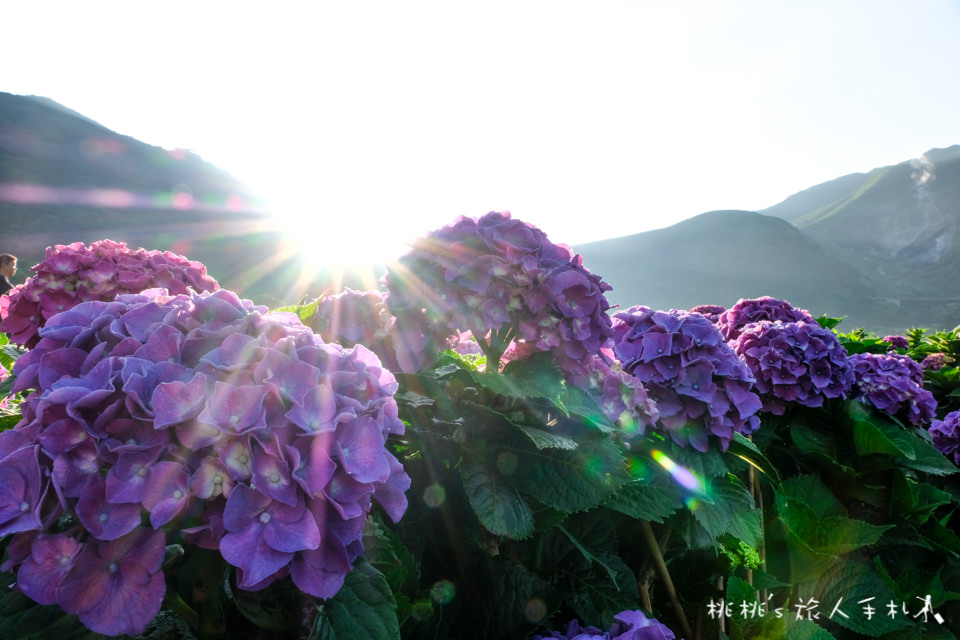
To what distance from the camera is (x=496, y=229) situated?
4.81 feet

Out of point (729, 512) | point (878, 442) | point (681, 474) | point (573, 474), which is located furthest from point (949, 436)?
point (573, 474)

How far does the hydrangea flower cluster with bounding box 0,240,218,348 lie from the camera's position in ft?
7.06

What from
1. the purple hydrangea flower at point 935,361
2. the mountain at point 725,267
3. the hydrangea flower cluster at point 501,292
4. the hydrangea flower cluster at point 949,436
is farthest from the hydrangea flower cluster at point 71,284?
the mountain at point 725,267

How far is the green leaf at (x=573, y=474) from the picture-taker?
4.23ft

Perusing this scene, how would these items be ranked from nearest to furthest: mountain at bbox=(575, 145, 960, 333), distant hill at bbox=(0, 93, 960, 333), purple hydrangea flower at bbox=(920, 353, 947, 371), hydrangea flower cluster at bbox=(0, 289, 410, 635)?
hydrangea flower cluster at bbox=(0, 289, 410, 635) → purple hydrangea flower at bbox=(920, 353, 947, 371) → distant hill at bbox=(0, 93, 960, 333) → mountain at bbox=(575, 145, 960, 333)

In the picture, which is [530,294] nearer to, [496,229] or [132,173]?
[496,229]

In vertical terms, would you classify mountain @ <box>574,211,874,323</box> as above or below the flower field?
below

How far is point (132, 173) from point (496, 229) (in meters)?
70.3

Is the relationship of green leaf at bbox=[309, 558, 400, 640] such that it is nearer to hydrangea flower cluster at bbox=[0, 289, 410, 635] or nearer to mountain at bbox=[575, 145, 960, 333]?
hydrangea flower cluster at bbox=[0, 289, 410, 635]

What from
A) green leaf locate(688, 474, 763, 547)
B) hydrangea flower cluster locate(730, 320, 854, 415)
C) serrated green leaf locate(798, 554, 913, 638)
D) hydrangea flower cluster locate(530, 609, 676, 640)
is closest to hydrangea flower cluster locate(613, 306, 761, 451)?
green leaf locate(688, 474, 763, 547)

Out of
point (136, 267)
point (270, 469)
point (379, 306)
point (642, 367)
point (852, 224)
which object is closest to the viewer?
point (270, 469)

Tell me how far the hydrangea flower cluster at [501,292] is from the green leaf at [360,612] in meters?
0.63

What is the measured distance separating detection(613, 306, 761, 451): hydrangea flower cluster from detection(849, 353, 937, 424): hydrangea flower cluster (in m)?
1.74

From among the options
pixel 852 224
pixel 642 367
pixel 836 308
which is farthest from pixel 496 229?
pixel 852 224
